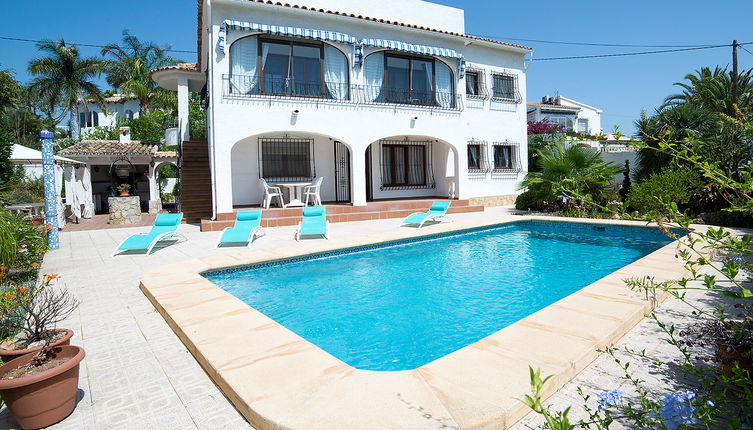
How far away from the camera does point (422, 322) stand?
545 centimetres

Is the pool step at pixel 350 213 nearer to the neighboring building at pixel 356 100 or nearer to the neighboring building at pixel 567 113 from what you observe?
the neighboring building at pixel 356 100

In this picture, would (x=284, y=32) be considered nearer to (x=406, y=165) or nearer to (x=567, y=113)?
(x=406, y=165)

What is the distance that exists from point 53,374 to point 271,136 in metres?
13.8

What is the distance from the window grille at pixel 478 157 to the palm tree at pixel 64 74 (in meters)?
31.8

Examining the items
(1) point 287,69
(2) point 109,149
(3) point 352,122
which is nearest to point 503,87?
(3) point 352,122

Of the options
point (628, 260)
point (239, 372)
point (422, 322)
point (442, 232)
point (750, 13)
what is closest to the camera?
point (239, 372)

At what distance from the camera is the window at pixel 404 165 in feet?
59.0

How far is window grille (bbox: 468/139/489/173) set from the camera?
749 inches

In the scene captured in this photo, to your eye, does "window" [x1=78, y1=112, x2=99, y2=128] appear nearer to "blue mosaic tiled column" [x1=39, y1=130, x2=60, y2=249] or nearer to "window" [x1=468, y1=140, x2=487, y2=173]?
"blue mosaic tiled column" [x1=39, y1=130, x2=60, y2=249]

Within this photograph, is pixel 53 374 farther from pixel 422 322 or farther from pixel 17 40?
pixel 17 40

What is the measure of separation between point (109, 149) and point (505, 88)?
62.3ft

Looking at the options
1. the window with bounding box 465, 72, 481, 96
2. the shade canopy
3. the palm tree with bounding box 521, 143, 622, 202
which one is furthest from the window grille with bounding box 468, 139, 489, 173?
the shade canopy

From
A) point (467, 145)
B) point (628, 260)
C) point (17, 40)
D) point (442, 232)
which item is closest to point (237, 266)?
point (442, 232)

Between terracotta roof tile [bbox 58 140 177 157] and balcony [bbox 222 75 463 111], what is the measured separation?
9.22 m
